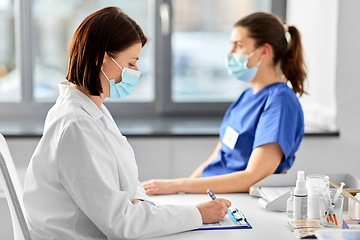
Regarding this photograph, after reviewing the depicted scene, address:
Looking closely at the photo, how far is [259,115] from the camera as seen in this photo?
177cm

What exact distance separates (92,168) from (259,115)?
922mm

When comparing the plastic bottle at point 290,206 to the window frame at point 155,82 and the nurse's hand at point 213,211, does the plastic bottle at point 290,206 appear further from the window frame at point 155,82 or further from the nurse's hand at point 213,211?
the window frame at point 155,82

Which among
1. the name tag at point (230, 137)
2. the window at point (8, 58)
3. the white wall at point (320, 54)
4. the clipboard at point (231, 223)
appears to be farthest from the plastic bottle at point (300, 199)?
the window at point (8, 58)

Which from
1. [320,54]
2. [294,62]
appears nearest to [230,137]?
[294,62]

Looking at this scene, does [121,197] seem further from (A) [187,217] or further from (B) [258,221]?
(B) [258,221]

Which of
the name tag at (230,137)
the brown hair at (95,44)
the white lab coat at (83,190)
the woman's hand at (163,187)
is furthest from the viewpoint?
the name tag at (230,137)

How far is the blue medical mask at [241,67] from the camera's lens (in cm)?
188

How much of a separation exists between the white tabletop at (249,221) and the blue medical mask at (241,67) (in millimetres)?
607

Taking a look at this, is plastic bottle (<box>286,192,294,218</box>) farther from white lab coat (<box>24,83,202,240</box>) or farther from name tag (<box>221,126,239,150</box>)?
name tag (<box>221,126,239,150</box>)

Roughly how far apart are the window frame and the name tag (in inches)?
43.3

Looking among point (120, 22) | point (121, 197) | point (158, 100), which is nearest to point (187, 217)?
point (121, 197)

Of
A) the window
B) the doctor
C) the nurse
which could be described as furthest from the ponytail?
the window

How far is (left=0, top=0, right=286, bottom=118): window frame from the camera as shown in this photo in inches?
113

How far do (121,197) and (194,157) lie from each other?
56.6 inches
